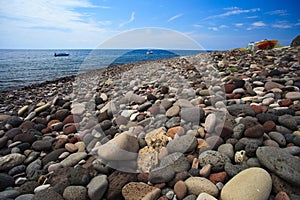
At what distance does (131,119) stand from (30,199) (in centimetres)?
184

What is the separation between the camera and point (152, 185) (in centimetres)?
226

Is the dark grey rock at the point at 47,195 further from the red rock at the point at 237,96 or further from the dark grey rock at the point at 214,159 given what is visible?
the red rock at the point at 237,96

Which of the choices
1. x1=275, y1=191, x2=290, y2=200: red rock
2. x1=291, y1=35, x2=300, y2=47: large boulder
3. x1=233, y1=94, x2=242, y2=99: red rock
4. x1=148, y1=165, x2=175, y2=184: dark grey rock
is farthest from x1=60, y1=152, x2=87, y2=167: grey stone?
x1=291, y1=35, x2=300, y2=47: large boulder

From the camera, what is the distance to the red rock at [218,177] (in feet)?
7.02

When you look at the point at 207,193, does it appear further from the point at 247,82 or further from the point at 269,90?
the point at 247,82

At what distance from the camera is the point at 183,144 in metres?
2.65

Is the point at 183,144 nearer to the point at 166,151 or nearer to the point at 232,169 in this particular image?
the point at 166,151

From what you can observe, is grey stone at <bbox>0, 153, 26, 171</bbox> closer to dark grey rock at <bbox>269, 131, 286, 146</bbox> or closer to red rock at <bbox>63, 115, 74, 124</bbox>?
red rock at <bbox>63, 115, 74, 124</bbox>

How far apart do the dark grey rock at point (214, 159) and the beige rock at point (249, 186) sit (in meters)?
0.22

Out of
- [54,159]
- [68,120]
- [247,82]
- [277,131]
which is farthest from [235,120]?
[68,120]

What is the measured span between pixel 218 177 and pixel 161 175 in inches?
22.3

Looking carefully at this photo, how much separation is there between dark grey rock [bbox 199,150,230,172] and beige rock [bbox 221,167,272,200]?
8.8 inches

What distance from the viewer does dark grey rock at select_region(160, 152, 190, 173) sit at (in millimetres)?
2375

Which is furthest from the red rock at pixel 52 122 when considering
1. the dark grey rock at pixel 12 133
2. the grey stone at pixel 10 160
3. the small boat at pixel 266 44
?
the small boat at pixel 266 44
